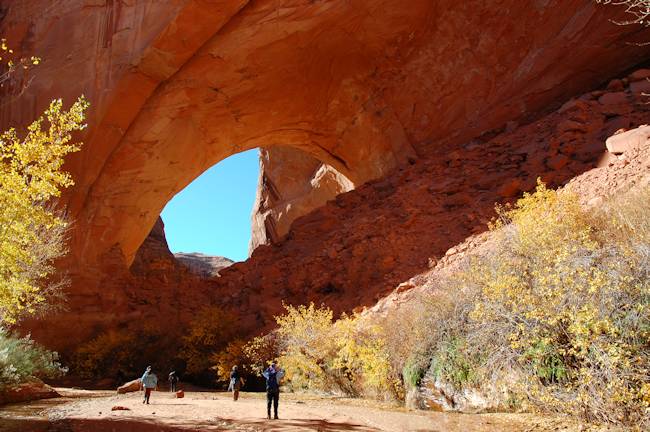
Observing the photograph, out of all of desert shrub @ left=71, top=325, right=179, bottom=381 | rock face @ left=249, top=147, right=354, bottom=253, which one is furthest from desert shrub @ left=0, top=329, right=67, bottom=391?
rock face @ left=249, top=147, right=354, bottom=253

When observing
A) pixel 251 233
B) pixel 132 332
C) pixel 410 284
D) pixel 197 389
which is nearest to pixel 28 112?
pixel 132 332

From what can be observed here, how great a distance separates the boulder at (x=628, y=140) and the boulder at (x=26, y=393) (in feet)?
45.8

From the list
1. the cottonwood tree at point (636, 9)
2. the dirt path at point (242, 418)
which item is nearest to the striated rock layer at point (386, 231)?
the cottonwood tree at point (636, 9)

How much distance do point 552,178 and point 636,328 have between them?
733 cm

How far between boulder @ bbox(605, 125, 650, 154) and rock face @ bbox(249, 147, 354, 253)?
54.8 ft

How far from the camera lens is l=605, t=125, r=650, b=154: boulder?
33.7ft

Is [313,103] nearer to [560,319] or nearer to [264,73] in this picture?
[264,73]

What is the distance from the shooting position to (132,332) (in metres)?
15.4

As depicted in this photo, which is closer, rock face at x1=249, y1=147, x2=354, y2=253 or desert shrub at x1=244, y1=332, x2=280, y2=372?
desert shrub at x1=244, y1=332, x2=280, y2=372

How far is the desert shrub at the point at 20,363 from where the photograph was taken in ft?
30.7

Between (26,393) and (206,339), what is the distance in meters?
5.21

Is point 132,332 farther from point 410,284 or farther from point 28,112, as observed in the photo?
point 410,284

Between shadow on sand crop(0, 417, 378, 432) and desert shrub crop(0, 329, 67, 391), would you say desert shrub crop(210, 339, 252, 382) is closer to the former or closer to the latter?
desert shrub crop(0, 329, 67, 391)

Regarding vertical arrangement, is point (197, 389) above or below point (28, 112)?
below
